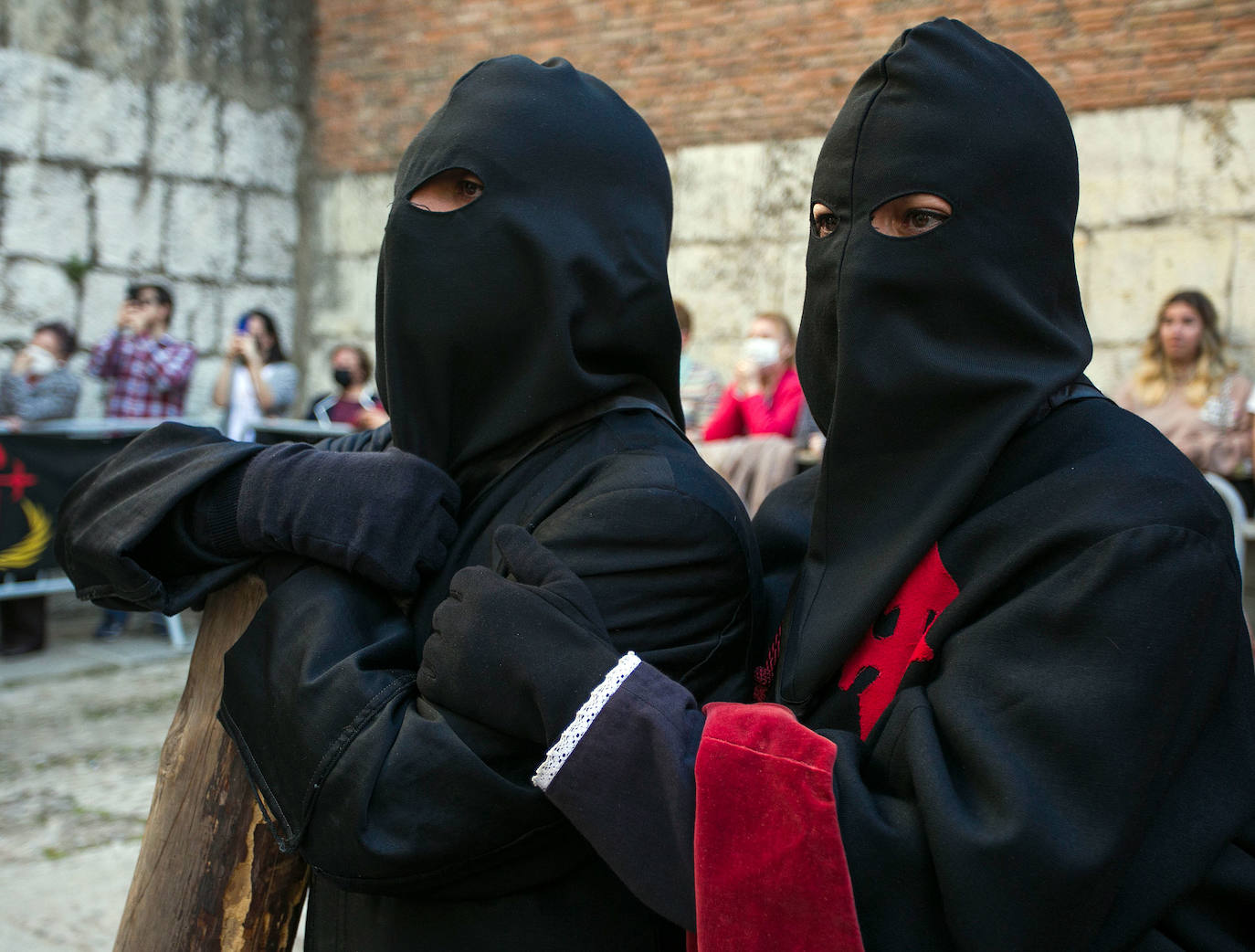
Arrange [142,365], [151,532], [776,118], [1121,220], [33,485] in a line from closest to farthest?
[151,532] → [33,485] → [1121,220] → [776,118] → [142,365]

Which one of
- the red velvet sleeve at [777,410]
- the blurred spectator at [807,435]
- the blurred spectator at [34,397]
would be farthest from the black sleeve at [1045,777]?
the blurred spectator at [34,397]

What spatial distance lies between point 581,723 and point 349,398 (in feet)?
23.0

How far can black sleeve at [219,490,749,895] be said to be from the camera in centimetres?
136

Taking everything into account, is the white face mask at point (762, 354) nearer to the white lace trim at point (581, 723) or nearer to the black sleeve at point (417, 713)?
the black sleeve at point (417, 713)

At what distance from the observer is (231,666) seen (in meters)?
1.54

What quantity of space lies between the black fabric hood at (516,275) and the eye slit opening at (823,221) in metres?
0.24

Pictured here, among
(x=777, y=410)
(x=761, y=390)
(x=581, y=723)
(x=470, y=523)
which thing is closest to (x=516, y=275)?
(x=470, y=523)

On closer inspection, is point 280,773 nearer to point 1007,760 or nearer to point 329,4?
point 1007,760

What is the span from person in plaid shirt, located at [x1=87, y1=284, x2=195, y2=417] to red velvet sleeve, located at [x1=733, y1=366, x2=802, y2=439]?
3.94m

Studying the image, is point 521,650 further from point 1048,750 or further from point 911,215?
point 911,215

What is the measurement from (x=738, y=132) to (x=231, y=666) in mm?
6690

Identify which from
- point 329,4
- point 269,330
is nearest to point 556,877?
point 269,330

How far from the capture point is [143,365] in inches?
305

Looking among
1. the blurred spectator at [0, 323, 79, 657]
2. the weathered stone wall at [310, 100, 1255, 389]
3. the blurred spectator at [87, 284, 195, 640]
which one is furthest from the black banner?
the weathered stone wall at [310, 100, 1255, 389]
